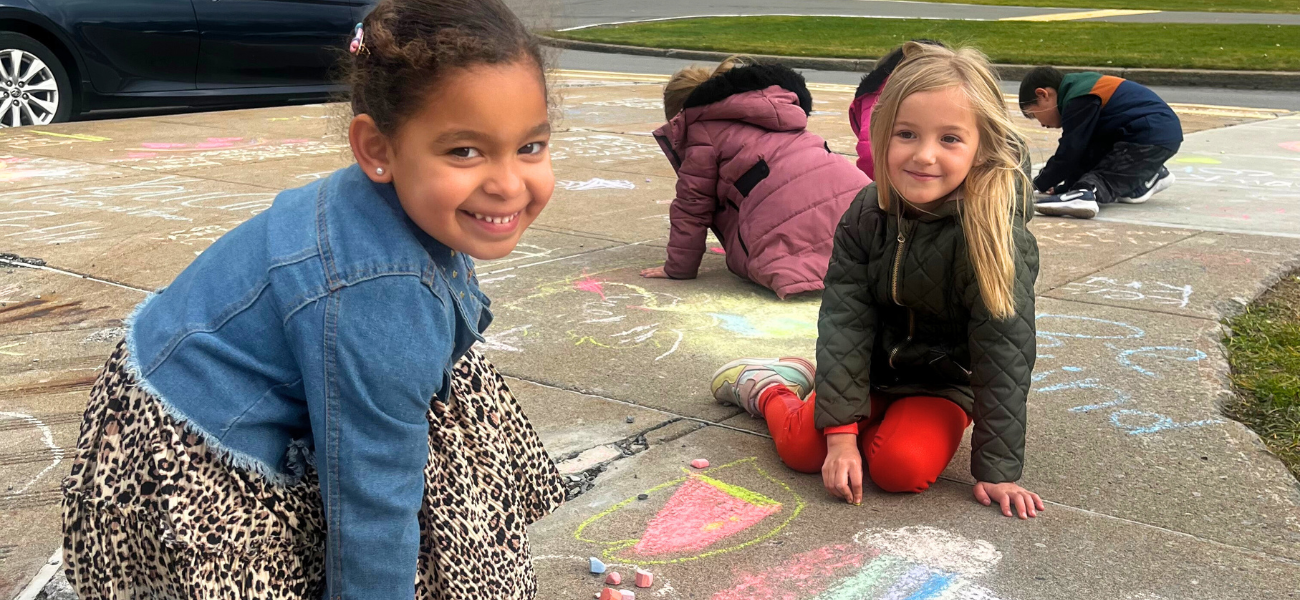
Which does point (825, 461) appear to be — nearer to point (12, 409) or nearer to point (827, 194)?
point (827, 194)

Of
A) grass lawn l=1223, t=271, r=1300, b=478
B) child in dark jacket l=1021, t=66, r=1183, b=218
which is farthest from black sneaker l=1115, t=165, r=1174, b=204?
grass lawn l=1223, t=271, r=1300, b=478

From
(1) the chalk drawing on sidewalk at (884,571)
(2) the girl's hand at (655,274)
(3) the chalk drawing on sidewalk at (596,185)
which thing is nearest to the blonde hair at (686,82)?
(2) the girl's hand at (655,274)

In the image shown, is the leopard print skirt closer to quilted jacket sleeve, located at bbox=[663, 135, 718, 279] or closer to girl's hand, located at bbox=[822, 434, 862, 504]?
girl's hand, located at bbox=[822, 434, 862, 504]

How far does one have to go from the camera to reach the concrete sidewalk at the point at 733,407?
94.7 inches

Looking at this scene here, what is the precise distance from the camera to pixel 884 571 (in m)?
2.39

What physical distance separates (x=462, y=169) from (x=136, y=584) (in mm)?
777

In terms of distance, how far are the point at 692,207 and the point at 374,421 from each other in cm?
294

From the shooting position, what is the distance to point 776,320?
4047 mm

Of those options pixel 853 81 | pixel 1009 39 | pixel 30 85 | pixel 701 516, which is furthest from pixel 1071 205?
pixel 1009 39

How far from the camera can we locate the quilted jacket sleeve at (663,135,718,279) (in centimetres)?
444

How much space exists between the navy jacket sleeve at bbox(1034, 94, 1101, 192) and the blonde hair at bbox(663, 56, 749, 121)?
8.21 feet

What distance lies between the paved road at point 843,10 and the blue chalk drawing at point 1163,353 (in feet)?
56.8

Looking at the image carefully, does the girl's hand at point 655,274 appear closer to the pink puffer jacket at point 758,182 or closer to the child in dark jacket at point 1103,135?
the pink puffer jacket at point 758,182

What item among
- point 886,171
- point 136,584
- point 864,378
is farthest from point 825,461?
point 136,584
